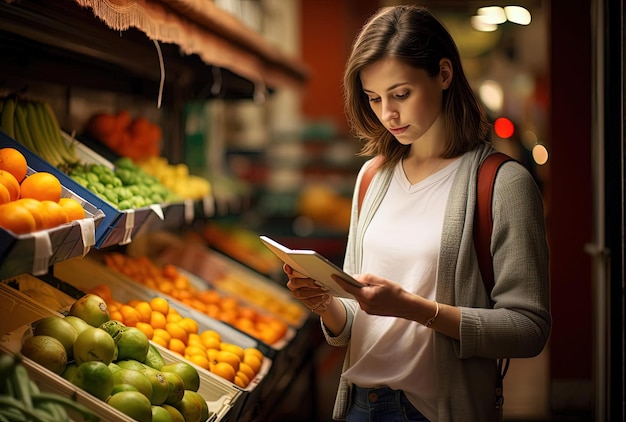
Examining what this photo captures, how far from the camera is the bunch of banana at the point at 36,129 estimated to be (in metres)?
2.70

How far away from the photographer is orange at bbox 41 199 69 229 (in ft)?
6.52

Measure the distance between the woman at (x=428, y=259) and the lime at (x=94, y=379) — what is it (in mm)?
597

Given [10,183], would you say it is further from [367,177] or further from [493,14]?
[493,14]

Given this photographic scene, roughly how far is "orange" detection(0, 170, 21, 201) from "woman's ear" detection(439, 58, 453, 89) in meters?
1.27

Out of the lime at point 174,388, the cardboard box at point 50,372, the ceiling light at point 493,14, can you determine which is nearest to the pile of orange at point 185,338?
the cardboard box at point 50,372

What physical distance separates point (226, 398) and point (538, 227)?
4.07 feet

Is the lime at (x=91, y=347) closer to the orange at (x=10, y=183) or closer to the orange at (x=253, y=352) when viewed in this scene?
the orange at (x=10, y=183)

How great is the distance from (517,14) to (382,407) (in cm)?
482

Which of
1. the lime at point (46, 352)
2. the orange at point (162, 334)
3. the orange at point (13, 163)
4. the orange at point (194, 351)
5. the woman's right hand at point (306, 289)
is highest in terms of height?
the orange at point (13, 163)

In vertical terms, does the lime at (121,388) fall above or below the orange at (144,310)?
below

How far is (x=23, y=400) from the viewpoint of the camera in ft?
5.84

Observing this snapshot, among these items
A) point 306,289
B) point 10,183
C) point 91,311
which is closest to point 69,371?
point 91,311

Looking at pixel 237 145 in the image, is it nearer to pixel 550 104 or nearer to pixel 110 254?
pixel 550 104

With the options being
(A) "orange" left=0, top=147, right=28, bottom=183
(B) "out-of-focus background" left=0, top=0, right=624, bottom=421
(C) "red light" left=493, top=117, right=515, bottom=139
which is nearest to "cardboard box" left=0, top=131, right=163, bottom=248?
(B) "out-of-focus background" left=0, top=0, right=624, bottom=421
